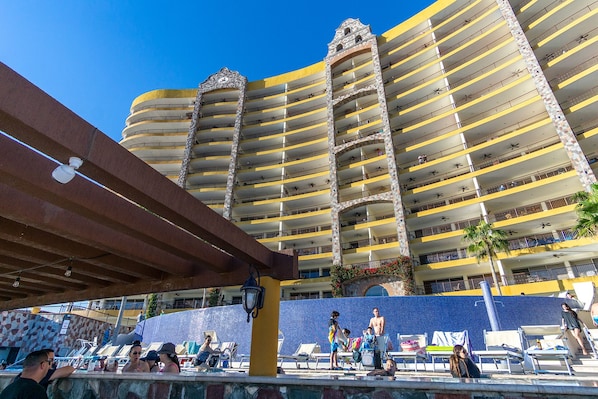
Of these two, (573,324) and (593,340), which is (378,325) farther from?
(593,340)

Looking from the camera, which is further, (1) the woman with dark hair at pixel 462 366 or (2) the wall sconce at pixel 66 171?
(1) the woman with dark hair at pixel 462 366

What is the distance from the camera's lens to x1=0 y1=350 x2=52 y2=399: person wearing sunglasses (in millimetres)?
3492

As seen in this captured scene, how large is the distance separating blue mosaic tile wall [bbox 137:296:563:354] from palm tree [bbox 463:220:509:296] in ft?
39.5

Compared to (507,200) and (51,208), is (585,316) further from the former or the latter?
(507,200)

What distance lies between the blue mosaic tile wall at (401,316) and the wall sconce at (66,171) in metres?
12.1

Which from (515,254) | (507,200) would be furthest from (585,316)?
(507,200)

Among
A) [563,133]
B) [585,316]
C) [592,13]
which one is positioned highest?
[592,13]

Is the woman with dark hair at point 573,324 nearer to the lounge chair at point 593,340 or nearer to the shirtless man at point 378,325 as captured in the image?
the lounge chair at point 593,340

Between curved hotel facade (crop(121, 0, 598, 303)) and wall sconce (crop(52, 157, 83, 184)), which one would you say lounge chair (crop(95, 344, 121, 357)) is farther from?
curved hotel facade (crop(121, 0, 598, 303))

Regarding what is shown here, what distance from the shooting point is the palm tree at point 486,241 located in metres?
25.1

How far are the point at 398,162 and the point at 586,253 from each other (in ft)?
54.1

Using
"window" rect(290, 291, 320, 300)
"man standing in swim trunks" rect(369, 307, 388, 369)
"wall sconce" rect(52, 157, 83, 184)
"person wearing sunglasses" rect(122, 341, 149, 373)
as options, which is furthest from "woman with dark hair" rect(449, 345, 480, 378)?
"window" rect(290, 291, 320, 300)

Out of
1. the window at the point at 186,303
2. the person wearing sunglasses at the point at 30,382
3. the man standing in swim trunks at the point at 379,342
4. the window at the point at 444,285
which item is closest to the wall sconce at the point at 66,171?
the person wearing sunglasses at the point at 30,382

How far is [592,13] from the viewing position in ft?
86.1
